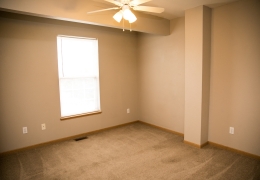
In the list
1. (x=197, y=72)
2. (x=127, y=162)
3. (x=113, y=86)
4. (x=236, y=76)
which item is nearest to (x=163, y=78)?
(x=197, y=72)

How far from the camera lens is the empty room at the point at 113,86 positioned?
2.74 meters

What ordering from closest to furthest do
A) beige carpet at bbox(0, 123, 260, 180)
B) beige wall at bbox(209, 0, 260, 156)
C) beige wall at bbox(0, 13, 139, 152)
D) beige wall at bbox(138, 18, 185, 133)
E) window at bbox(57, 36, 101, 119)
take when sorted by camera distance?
beige carpet at bbox(0, 123, 260, 180) < beige wall at bbox(209, 0, 260, 156) < beige wall at bbox(0, 13, 139, 152) < window at bbox(57, 36, 101, 119) < beige wall at bbox(138, 18, 185, 133)

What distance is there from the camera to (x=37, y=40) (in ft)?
11.2

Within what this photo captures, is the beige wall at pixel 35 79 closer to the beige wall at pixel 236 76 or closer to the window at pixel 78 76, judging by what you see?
the window at pixel 78 76

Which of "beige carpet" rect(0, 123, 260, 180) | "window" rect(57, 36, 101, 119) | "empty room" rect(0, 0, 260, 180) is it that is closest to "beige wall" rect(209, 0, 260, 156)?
"empty room" rect(0, 0, 260, 180)

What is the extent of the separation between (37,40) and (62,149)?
2.16 meters

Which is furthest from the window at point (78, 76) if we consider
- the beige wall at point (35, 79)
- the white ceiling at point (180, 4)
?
the white ceiling at point (180, 4)

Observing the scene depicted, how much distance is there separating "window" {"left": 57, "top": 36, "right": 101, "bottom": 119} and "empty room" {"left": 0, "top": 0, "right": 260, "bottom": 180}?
0.07 ft

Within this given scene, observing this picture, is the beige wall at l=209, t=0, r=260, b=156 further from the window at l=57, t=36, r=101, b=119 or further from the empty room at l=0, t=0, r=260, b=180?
the window at l=57, t=36, r=101, b=119

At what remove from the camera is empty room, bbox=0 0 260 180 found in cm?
274

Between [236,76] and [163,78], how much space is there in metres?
1.65

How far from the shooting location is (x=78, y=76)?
13.1 feet

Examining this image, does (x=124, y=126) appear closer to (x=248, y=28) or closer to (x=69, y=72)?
(x=69, y=72)

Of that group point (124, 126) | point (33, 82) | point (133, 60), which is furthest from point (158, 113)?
point (33, 82)
